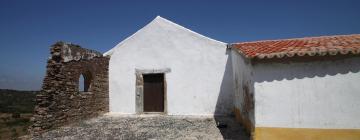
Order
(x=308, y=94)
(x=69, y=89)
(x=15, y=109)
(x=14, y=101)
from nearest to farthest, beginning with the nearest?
(x=308, y=94) → (x=69, y=89) → (x=15, y=109) → (x=14, y=101)

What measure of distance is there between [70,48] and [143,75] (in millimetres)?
3260

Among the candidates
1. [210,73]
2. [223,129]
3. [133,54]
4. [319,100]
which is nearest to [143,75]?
[133,54]

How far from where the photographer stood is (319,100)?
18.6 feet

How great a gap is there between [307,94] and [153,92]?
6705 mm

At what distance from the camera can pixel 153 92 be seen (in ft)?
37.2

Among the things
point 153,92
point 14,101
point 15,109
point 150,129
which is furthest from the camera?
point 14,101

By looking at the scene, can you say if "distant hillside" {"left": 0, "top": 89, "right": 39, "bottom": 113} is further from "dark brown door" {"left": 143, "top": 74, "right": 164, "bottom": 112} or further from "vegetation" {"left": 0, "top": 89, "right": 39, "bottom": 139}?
"dark brown door" {"left": 143, "top": 74, "right": 164, "bottom": 112}

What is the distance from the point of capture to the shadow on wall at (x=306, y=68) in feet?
18.4

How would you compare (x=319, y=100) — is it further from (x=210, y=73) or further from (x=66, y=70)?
(x=66, y=70)

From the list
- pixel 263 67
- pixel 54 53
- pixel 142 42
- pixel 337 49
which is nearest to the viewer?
pixel 337 49

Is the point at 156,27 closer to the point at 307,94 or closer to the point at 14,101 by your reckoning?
the point at 307,94

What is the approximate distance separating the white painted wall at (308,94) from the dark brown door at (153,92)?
229 inches

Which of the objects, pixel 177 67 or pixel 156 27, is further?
pixel 156 27

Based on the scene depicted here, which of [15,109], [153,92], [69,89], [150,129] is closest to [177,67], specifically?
[153,92]
